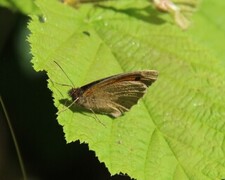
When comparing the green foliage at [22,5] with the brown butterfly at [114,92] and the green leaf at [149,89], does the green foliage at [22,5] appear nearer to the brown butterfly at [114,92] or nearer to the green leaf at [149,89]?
the green leaf at [149,89]

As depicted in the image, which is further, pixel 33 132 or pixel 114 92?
pixel 33 132

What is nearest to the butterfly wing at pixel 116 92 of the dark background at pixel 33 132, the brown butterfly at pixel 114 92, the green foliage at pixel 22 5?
the brown butterfly at pixel 114 92

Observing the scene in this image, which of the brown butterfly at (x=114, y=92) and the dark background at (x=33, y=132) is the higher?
the brown butterfly at (x=114, y=92)

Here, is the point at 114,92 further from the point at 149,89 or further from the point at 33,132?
the point at 33,132

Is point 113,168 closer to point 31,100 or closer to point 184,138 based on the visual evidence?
point 184,138

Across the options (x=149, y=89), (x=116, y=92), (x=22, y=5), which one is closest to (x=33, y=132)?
(x=22, y=5)

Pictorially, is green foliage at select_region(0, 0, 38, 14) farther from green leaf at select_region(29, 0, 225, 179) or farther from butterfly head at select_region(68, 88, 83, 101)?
butterfly head at select_region(68, 88, 83, 101)
